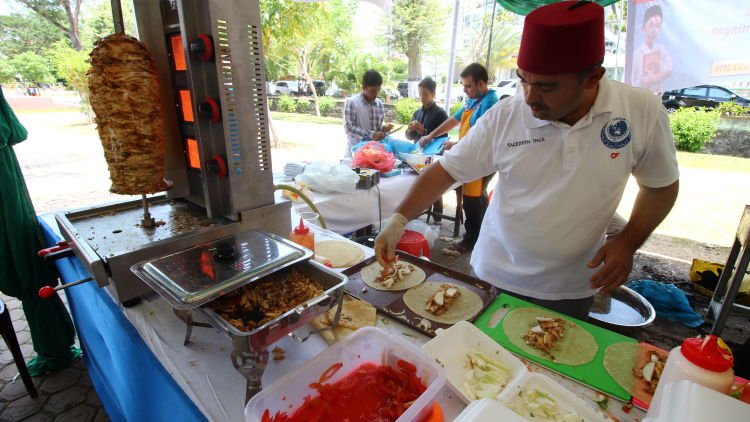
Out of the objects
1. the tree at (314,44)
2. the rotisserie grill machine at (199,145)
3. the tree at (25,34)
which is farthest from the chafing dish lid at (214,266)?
the tree at (314,44)

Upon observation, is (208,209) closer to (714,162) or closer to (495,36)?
(714,162)

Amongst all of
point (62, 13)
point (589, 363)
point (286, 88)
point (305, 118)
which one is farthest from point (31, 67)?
point (286, 88)

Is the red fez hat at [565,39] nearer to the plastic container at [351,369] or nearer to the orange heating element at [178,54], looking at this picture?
the plastic container at [351,369]

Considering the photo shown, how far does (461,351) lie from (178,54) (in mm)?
1630

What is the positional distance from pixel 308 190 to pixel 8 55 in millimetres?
7378

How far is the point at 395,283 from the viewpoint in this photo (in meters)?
1.71

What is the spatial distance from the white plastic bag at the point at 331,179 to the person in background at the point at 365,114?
188 cm

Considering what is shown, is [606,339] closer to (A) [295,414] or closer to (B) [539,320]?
(B) [539,320]

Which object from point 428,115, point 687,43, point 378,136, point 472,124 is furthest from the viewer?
point 428,115

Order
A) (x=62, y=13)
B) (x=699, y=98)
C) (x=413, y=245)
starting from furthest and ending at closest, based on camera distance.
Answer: (x=699, y=98)
(x=62, y=13)
(x=413, y=245)

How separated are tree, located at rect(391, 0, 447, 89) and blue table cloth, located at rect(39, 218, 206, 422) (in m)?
22.8

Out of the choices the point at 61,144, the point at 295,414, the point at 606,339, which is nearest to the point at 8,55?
the point at 61,144

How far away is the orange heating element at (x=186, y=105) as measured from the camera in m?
1.52

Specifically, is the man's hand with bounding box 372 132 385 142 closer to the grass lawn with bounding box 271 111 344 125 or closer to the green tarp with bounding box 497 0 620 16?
the green tarp with bounding box 497 0 620 16
